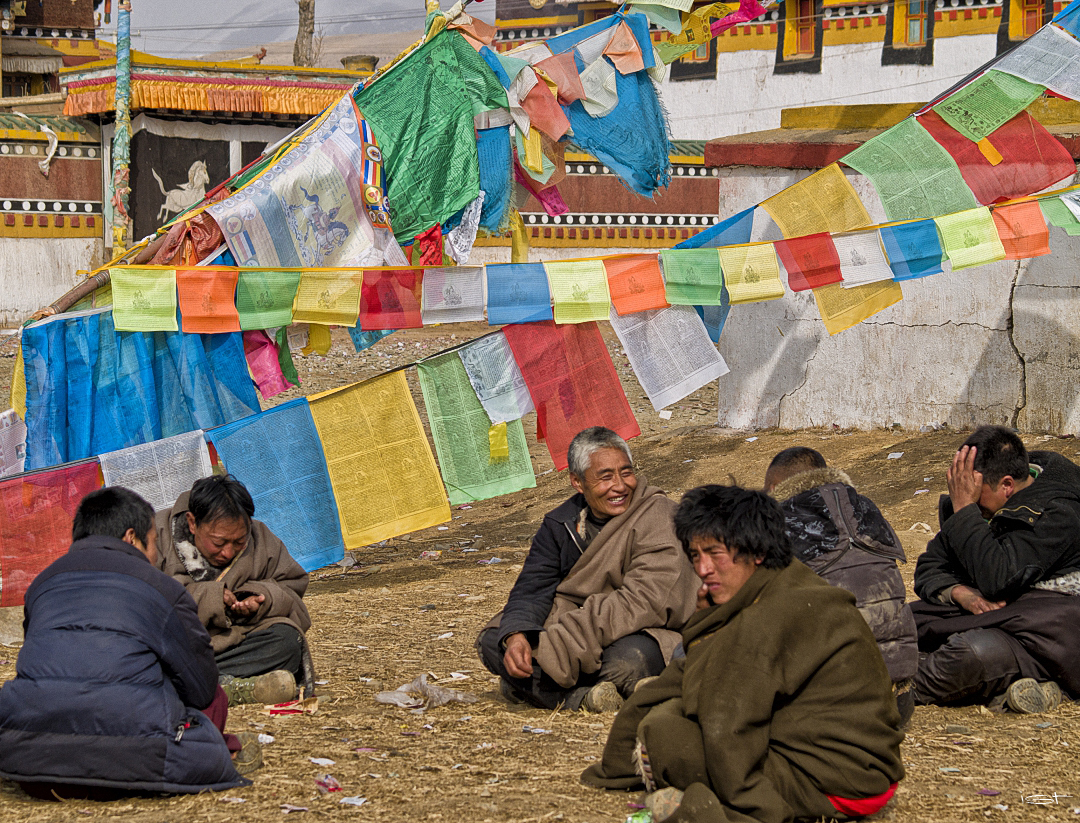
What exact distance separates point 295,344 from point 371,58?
1719 centimetres

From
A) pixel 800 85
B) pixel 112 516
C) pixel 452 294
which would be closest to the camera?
pixel 112 516

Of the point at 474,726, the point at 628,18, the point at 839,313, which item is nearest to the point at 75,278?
the point at 628,18

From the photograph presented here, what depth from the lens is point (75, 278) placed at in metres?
16.5

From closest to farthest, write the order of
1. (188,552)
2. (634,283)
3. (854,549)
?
(854,549), (188,552), (634,283)

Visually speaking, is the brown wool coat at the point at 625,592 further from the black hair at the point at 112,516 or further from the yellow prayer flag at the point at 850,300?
the yellow prayer flag at the point at 850,300

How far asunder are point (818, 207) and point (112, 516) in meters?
4.89

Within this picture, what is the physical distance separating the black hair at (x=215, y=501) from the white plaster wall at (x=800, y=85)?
1657cm

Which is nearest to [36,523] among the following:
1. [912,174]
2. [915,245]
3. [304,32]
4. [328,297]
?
[328,297]

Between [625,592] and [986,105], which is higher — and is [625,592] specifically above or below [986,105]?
below

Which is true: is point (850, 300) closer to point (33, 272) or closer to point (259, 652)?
point (259, 652)

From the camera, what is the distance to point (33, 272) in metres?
16.5

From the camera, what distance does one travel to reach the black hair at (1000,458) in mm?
4492

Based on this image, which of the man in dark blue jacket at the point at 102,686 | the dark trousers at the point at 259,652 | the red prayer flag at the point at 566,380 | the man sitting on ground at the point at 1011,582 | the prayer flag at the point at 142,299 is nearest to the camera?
the man in dark blue jacket at the point at 102,686

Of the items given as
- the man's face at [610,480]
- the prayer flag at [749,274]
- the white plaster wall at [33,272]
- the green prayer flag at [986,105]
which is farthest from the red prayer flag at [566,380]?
the white plaster wall at [33,272]
